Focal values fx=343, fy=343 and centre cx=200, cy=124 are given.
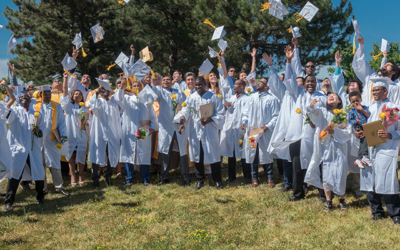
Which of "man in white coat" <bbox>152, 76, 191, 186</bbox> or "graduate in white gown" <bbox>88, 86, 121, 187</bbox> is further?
"man in white coat" <bbox>152, 76, 191, 186</bbox>

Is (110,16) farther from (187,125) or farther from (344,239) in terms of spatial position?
(344,239)

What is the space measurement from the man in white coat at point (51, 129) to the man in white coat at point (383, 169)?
5756mm

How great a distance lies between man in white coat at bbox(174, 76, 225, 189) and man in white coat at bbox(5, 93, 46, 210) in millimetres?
2853

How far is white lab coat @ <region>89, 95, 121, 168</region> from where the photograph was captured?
7676mm

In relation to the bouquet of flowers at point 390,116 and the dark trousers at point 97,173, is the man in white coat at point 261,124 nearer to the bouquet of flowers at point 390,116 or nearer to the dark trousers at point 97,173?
the bouquet of flowers at point 390,116

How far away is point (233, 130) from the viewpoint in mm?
8344

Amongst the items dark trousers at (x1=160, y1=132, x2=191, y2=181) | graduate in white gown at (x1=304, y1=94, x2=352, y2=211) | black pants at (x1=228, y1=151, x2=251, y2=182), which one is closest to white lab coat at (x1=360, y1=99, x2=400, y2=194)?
graduate in white gown at (x1=304, y1=94, x2=352, y2=211)

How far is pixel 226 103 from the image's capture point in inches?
331

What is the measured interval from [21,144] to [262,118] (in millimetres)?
4911

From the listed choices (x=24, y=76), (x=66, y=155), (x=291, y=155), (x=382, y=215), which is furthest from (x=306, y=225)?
(x=24, y=76)

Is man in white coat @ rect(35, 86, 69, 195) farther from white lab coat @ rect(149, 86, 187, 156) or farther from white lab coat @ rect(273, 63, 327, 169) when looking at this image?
white lab coat @ rect(273, 63, 327, 169)

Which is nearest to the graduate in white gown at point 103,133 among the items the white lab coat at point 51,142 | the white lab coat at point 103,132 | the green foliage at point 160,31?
the white lab coat at point 103,132

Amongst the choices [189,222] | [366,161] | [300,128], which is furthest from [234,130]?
[366,161]

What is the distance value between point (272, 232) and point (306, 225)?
1.89ft
